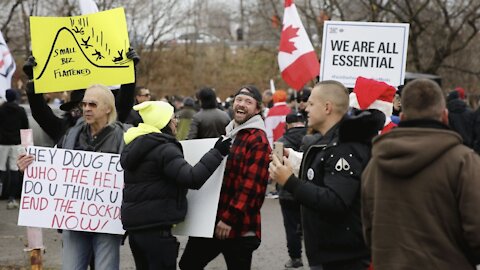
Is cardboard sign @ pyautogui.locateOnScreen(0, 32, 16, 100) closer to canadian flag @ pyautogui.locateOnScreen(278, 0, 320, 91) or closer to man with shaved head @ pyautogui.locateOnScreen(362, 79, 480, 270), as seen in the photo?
canadian flag @ pyautogui.locateOnScreen(278, 0, 320, 91)

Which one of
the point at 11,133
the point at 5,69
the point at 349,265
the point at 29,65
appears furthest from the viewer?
the point at 11,133

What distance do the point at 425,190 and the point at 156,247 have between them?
2.41 meters

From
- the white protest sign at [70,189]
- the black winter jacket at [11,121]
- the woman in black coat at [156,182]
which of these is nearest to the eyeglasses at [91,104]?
the white protest sign at [70,189]

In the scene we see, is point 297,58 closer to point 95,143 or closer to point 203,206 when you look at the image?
point 95,143

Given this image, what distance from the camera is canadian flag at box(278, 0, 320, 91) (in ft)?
30.8

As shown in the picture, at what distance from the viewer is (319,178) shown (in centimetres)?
457

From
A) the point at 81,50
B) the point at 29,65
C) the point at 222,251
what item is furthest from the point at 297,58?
the point at 222,251

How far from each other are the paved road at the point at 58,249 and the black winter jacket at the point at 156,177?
3181mm

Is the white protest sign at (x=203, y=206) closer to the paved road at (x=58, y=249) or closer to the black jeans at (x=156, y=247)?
the black jeans at (x=156, y=247)

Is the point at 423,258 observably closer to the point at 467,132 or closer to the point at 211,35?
the point at 467,132

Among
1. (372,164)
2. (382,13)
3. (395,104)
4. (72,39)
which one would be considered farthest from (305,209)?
(382,13)

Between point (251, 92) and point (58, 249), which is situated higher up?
point (251, 92)

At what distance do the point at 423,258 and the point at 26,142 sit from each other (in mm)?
3801

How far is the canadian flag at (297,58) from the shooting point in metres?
9.40
